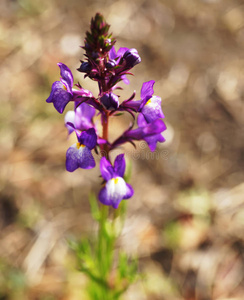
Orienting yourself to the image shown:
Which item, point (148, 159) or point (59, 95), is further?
point (148, 159)

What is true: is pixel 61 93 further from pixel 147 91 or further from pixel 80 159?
pixel 147 91

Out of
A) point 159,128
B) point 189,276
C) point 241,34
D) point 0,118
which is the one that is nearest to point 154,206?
point 189,276

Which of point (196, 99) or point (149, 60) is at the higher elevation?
point (149, 60)

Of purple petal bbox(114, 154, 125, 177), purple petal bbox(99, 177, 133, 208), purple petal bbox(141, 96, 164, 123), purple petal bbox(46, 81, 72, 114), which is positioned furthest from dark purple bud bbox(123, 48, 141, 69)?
purple petal bbox(99, 177, 133, 208)

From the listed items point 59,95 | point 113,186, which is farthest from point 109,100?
point 113,186

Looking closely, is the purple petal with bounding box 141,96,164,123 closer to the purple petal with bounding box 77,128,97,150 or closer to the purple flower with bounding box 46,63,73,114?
the purple petal with bounding box 77,128,97,150

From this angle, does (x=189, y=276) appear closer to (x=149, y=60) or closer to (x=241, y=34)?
(x=149, y=60)

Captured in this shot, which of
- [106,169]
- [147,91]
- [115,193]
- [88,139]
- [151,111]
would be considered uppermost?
[147,91]
